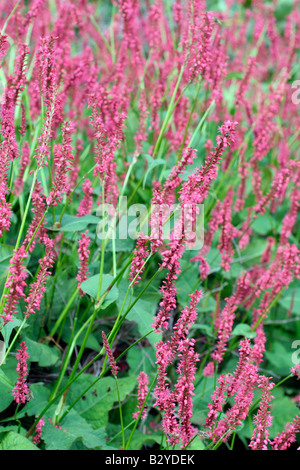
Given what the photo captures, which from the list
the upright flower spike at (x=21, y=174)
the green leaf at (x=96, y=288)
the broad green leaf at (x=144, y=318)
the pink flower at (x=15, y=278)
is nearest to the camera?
the pink flower at (x=15, y=278)

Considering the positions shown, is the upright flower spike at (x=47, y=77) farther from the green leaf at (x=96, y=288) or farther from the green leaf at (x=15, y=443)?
the green leaf at (x=15, y=443)

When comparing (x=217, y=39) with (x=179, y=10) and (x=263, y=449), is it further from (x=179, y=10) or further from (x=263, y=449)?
(x=263, y=449)

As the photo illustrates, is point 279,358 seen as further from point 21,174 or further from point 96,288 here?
point 21,174

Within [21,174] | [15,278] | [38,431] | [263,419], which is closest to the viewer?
[15,278]

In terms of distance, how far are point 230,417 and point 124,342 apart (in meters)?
0.94

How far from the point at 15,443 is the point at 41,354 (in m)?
0.34

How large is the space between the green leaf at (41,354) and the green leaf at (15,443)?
0.90ft

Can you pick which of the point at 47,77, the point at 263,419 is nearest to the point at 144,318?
the point at 263,419

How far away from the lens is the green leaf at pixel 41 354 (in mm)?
1636

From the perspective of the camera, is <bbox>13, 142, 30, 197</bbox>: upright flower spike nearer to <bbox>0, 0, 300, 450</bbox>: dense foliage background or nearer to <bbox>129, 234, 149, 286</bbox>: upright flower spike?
<bbox>0, 0, 300, 450</bbox>: dense foliage background

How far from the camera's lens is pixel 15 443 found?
4.53 ft

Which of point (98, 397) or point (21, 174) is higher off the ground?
point (21, 174)

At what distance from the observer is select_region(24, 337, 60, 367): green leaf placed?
1636 millimetres

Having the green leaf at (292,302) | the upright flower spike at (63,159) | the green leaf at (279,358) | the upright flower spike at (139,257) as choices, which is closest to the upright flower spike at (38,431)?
the upright flower spike at (139,257)
